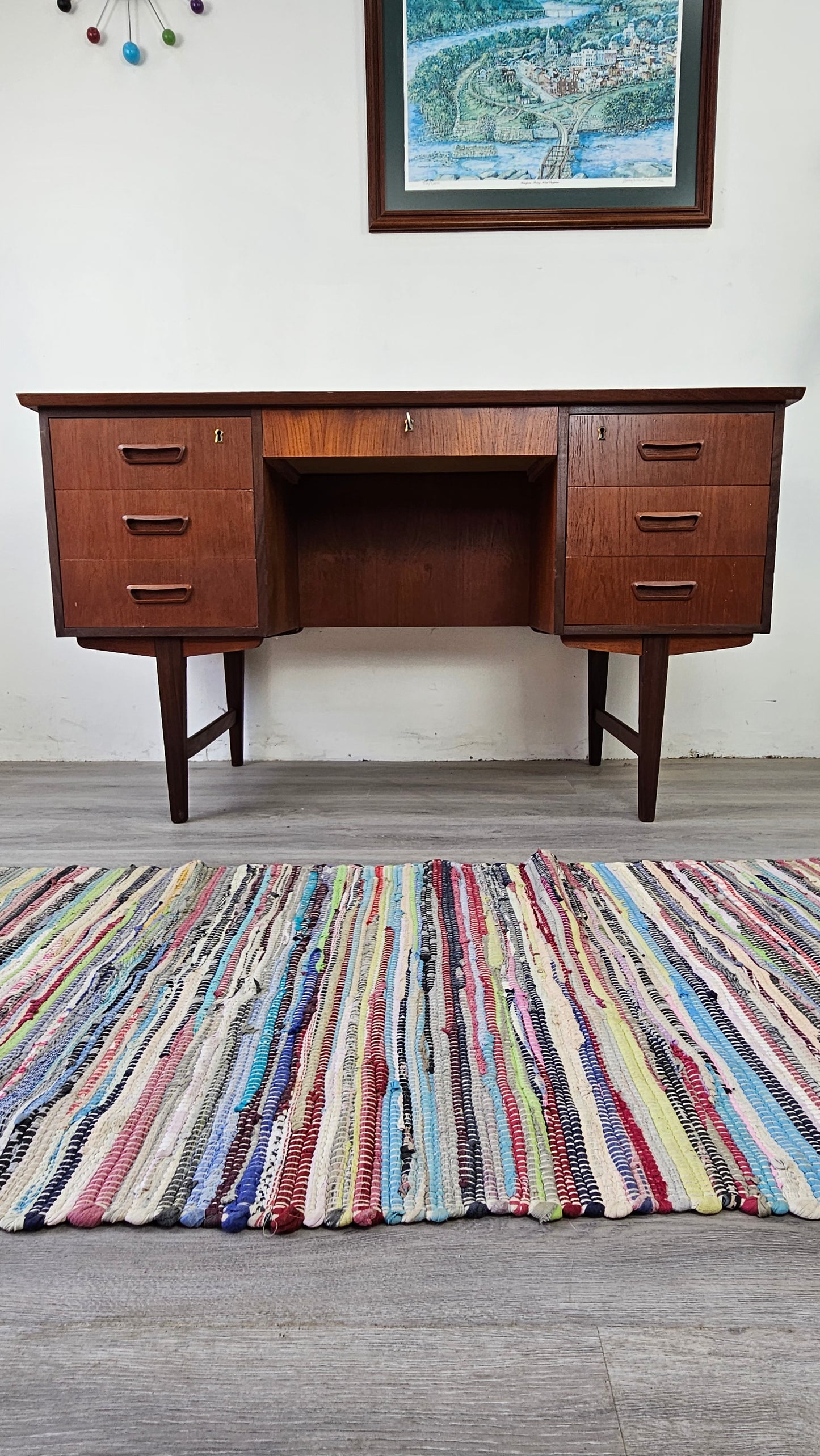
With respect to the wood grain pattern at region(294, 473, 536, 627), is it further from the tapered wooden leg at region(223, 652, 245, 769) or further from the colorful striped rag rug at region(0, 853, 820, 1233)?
the colorful striped rag rug at region(0, 853, 820, 1233)

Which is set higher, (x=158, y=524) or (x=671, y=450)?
(x=671, y=450)

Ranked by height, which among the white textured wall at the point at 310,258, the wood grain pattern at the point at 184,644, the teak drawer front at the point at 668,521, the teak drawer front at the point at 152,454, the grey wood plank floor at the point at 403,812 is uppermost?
the white textured wall at the point at 310,258

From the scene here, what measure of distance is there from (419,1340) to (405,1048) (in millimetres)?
289

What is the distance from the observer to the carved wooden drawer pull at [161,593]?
1.39 metres

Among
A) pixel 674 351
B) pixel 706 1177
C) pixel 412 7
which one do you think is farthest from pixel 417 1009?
pixel 412 7

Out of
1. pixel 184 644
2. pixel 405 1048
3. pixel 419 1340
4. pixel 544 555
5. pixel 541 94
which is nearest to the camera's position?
pixel 419 1340

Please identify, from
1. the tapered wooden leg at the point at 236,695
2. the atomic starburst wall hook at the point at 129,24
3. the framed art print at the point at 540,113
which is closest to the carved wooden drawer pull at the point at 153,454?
the tapered wooden leg at the point at 236,695

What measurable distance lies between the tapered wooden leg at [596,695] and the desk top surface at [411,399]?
2.19 feet

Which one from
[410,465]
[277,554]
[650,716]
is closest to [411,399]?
[410,465]

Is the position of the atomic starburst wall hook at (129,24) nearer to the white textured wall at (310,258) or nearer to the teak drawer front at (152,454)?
the white textured wall at (310,258)

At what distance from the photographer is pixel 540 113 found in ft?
5.83

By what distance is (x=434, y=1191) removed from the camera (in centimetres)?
57

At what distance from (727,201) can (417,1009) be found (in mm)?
1994

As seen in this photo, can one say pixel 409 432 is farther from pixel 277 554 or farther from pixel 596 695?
pixel 596 695
